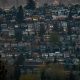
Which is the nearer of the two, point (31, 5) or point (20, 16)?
point (20, 16)

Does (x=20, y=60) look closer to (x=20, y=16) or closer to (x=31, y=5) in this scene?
(x=20, y=16)

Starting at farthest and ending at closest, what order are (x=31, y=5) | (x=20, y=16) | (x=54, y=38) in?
1. (x=31, y=5)
2. (x=20, y=16)
3. (x=54, y=38)

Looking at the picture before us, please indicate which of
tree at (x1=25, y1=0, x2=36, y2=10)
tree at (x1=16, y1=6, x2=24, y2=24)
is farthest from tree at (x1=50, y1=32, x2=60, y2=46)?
tree at (x1=25, y1=0, x2=36, y2=10)

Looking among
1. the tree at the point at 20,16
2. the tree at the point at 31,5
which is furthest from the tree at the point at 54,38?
the tree at the point at 31,5

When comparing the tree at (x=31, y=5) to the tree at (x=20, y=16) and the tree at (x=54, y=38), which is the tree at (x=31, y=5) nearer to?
the tree at (x=20, y=16)

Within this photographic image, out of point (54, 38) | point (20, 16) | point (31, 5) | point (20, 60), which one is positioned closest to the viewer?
point (20, 60)

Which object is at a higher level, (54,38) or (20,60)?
(54,38)

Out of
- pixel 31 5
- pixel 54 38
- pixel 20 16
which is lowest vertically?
pixel 54 38

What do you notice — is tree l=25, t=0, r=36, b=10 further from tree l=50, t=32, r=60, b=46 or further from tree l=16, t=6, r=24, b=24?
tree l=50, t=32, r=60, b=46

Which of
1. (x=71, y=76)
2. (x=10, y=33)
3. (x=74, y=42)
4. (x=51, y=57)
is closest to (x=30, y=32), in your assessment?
(x=10, y=33)

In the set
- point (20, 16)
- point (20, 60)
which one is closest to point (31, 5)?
point (20, 16)

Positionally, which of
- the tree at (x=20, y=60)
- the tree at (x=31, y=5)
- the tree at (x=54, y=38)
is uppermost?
the tree at (x=31, y=5)

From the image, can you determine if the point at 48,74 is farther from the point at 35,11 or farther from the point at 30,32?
the point at 35,11
